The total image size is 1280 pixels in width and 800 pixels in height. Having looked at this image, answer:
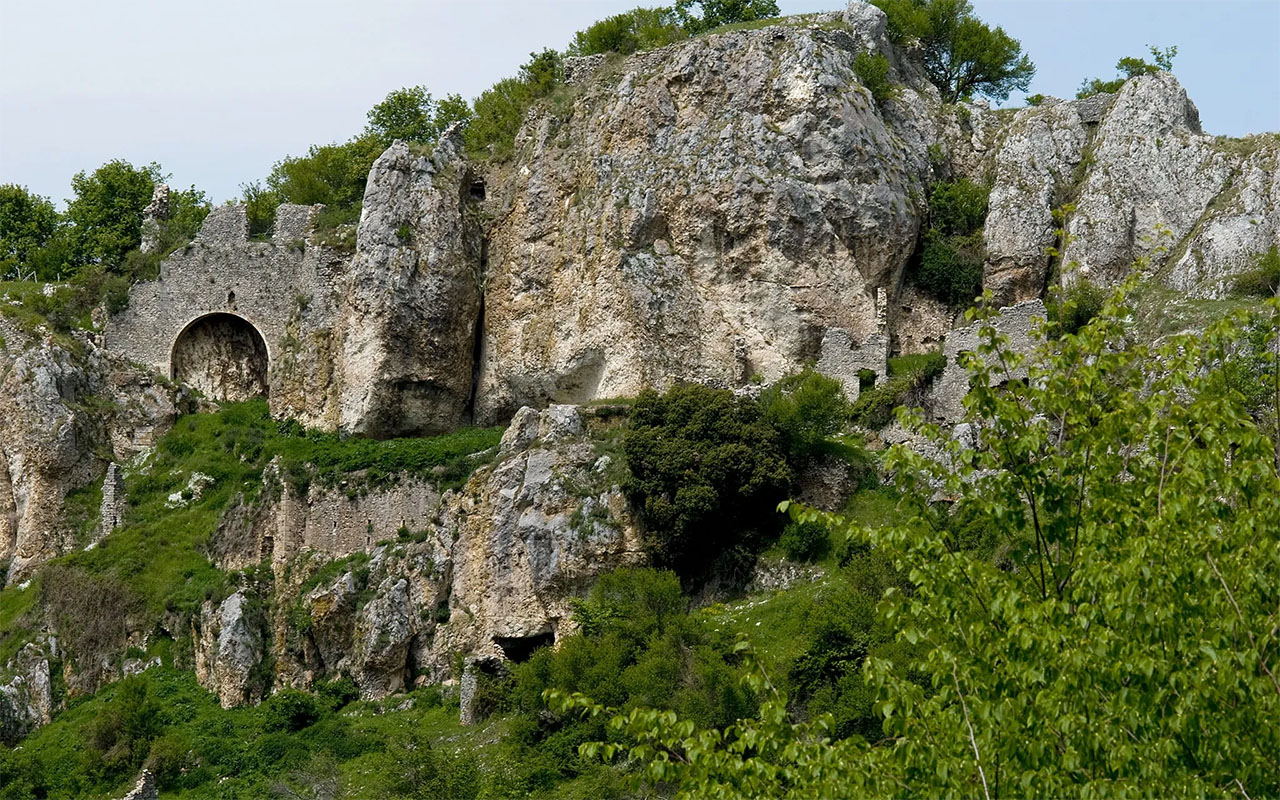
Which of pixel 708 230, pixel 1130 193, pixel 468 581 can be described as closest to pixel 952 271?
pixel 1130 193

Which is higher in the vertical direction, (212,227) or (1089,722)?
(212,227)

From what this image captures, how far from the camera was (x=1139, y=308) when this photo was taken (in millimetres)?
47531

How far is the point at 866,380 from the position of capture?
47469 millimetres

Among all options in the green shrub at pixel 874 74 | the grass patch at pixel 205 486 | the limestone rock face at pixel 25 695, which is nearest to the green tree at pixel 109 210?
the grass patch at pixel 205 486

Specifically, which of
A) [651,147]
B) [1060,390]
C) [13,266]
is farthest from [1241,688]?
[13,266]

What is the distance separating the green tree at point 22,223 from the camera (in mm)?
67062

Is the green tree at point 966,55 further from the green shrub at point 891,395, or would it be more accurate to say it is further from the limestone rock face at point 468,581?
the limestone rock face at point 468,581

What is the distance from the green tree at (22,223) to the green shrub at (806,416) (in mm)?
34845

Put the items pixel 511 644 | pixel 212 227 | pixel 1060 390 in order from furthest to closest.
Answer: pixel 212 227 < pixel 511 644 < pixel 1060 390

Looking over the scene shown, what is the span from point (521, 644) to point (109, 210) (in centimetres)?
3167

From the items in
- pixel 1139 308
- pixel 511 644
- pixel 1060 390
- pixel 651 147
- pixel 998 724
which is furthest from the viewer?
pixel 651 147

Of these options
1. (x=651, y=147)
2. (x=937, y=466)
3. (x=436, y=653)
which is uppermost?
(x=651, y=147)

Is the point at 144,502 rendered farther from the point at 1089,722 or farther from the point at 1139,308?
the point at 1089,722

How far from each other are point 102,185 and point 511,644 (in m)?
33.0
